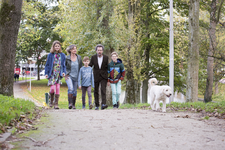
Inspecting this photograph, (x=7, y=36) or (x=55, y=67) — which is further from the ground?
(x=7, y=36)

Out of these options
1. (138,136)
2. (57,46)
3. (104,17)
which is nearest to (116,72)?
(57,46)

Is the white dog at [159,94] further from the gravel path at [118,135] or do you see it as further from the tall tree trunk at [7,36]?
the tall tree trunk at [7,36]

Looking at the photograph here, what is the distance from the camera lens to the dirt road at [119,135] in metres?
4.19

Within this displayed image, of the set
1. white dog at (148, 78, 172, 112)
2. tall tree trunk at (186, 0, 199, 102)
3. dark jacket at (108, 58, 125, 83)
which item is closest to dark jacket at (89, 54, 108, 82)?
dark jacket at (108, 58, 125, 83)

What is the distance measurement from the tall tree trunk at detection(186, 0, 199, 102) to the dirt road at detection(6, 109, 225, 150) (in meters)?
7.06

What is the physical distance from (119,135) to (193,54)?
9.51 meters

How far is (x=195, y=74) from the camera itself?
13.3 meters

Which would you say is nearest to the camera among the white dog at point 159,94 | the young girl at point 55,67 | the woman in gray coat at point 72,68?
the young girl at point 55,67

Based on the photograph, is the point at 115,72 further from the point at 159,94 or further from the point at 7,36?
the point at 7,36

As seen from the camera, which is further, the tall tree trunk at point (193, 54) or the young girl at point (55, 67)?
the tall tree trunk at point (193, 54)

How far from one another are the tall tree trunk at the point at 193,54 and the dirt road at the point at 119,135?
23.2 feet

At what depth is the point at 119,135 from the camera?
4906 millimetres

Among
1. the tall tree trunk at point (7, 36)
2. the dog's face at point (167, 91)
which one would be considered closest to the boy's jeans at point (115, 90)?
the dog's face at point (167, 91)

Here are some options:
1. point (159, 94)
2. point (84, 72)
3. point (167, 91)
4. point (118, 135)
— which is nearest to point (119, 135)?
point (118, 135)
